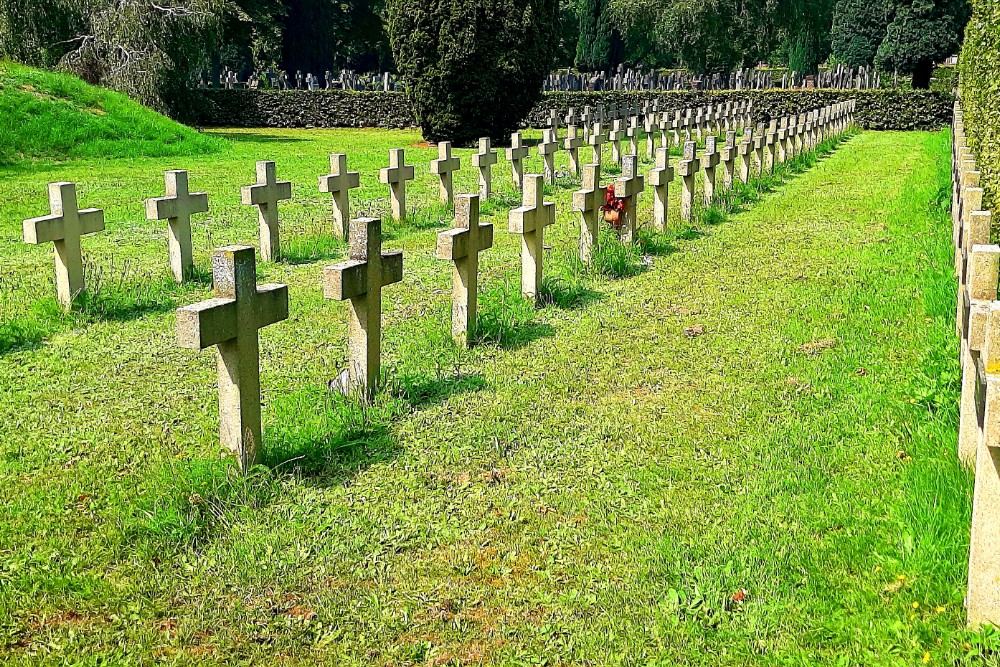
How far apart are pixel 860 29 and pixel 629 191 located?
30045 mm

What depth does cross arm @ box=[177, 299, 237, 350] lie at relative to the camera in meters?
3.98

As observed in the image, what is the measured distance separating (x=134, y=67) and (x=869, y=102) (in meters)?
20.1

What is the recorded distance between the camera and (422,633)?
10.9ft

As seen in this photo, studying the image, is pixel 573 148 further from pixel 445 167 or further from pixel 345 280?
pixel 345 280

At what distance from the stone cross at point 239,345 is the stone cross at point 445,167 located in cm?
798

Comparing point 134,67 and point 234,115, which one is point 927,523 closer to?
point 134,67

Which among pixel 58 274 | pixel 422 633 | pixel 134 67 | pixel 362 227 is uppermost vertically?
pixel 134 67

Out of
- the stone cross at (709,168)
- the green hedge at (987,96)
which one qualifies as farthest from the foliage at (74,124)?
the green hedge at (987,96)

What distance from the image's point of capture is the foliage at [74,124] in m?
18.3

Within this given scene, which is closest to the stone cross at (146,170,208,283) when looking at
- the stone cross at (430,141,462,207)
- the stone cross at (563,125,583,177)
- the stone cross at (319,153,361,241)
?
the stone cross at (319,153,361,241)

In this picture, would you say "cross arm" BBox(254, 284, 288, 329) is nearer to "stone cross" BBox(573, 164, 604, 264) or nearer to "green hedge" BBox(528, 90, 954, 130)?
"stone cross" BBox(573, 164, 604, 264)

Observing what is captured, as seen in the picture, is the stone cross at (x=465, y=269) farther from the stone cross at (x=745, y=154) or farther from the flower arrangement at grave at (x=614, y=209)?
the stone cross at (x=745, y=154)

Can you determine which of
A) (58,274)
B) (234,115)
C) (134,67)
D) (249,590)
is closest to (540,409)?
(249,590)

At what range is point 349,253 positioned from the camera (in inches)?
230
